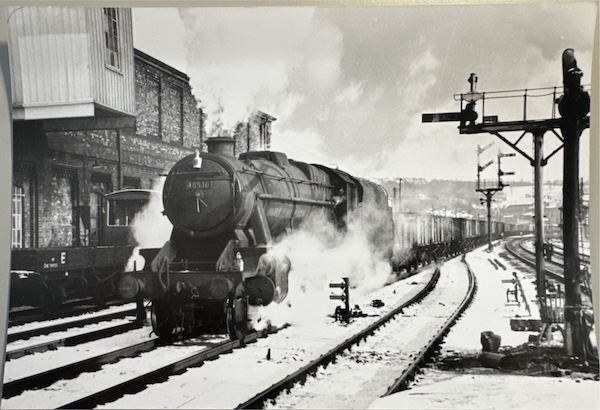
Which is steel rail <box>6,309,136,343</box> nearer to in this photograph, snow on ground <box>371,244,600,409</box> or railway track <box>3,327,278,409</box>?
railway track <box>3,327,278,409</box>

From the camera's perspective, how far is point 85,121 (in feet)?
15.6

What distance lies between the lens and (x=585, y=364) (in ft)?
14.2

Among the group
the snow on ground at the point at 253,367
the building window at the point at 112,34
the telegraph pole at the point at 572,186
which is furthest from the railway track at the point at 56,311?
the telegraph pole at the point at 572,186

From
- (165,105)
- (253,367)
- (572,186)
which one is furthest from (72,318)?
(572,186)

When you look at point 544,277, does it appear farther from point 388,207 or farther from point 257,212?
point 257,212

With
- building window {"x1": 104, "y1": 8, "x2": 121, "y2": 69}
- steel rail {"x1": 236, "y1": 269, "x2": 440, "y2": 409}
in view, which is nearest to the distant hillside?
steel rail {"x1": 236, "y1": 269, "x2": 440, "y2": 409}

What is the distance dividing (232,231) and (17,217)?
A: 5.46 feet

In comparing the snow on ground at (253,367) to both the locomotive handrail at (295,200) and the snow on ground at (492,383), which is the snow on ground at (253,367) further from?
the locomotive handrail at (295,200)

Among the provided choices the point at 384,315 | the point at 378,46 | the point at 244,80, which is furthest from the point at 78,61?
the point at 384,315

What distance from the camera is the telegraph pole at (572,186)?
429 cm

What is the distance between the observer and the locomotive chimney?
4719 mm

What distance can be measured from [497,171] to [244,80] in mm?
2044

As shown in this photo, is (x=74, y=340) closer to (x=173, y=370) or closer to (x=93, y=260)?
(x=93, y=260)

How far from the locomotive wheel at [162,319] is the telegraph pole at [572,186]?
3024mm
